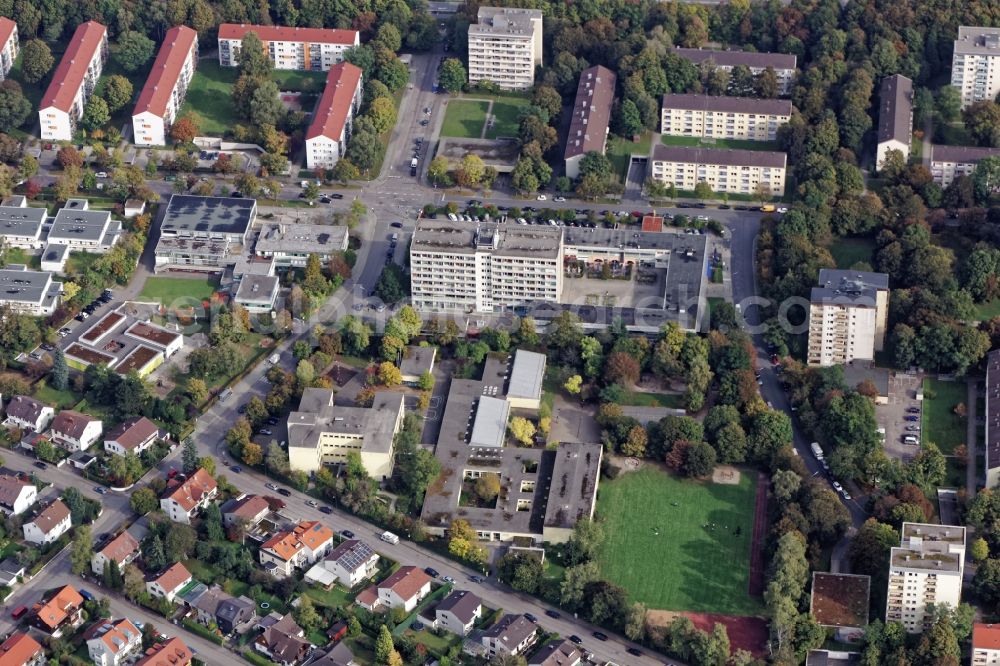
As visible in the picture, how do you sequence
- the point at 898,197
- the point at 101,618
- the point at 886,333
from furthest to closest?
the point at 898,197 → the point at 886,333 → the point at 101,618

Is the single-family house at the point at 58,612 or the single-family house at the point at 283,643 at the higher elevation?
the single-family house at the point at 58,612

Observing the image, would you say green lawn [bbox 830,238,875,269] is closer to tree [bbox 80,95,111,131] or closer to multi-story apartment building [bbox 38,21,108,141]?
tree [bbox 80,95,111,131]

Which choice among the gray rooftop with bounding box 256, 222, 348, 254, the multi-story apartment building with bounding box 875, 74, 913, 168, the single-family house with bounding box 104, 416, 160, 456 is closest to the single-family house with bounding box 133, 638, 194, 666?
the single-family house with bounding box 104, 416, 160, 456

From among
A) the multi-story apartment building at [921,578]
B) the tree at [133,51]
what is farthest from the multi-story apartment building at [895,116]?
the tree at [133,51]

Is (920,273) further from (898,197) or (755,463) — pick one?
(755,463)

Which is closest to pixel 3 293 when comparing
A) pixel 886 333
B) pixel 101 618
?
pixel 101 618

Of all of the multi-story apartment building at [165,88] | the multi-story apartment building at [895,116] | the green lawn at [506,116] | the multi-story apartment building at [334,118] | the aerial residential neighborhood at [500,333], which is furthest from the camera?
the green lawn at [506,116]

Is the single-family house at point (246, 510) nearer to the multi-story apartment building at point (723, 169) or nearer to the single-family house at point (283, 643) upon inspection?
the single-family house at point (283, 643)
